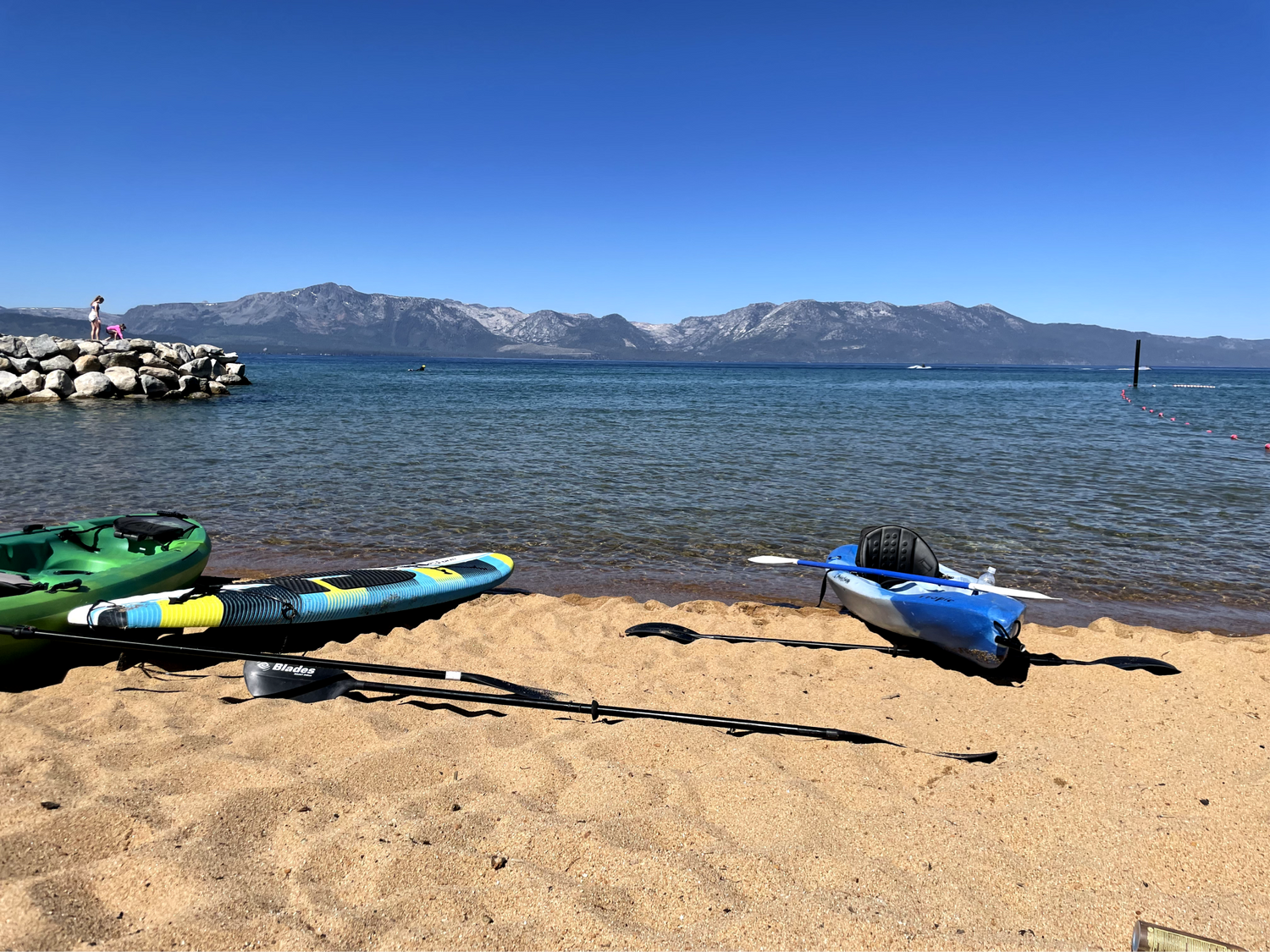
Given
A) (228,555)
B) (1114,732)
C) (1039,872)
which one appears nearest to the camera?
(1039,872)

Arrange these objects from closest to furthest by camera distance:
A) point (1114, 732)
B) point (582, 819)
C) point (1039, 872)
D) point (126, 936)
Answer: point (126, 936), point (1039, 872), point (582, 819), point (1114, 732)

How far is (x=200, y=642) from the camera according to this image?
687 cm

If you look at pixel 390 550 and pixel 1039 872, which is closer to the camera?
pixel 1039 872

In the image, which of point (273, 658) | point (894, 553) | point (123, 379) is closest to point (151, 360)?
point (123, 379)

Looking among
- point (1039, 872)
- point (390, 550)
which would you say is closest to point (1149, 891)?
point (1039, 872)

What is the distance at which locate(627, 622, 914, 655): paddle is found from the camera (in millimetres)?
7547

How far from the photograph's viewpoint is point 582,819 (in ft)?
13.4

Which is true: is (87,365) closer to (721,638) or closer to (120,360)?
(120,360)

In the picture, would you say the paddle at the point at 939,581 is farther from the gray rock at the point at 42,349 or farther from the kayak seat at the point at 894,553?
the gray rock at the point at 42,349

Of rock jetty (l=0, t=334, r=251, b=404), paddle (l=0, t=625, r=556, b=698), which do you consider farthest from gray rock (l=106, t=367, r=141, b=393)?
paddle (l=0, t=625, r=556, b=698)

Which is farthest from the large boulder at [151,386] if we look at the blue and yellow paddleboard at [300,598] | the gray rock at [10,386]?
the blue and yellow paddleboard at [300,598]

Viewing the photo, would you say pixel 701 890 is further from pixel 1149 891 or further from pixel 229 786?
pixel 229 786

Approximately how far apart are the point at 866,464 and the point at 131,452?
21512 mm

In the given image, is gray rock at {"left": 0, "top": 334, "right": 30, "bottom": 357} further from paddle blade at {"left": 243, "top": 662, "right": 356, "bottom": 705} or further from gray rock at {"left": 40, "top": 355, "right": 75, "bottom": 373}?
paddle blade at {"left": 243, "top": 662, "right": 356, "bottom": 705}
